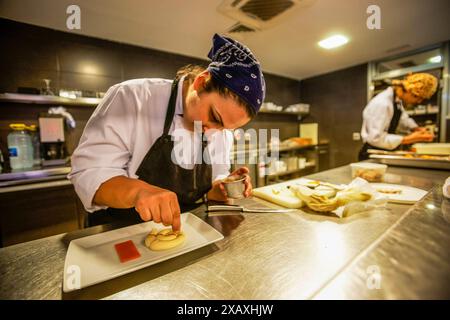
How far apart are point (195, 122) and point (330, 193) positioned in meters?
0.68

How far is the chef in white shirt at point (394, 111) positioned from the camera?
239 cm

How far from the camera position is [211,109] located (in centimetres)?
91

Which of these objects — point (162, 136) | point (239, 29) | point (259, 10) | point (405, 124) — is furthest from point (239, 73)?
point (405, 124)

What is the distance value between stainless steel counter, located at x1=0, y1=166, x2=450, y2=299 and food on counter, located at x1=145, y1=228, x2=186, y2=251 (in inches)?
2.0

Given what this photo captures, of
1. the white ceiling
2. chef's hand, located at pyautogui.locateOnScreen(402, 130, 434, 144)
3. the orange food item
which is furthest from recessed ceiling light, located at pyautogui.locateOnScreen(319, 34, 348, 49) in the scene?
the orange food item

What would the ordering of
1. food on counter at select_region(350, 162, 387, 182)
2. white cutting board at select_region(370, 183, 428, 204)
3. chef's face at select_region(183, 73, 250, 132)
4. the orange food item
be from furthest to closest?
the orange food item
food on counter at select_region(350, 162, 387, 182)
white cutting board at select_region(370, 183, 428, 204)
chef's face at select_region(183, 73, 250, 132)

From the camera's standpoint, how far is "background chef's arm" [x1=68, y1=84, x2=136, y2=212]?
0.79 metres

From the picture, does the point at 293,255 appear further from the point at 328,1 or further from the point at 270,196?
the point at 328,1

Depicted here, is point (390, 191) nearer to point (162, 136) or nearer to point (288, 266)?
point (288, 266)

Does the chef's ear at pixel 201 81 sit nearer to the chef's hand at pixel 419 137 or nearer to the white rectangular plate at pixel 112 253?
A: the white rectangular plate at pixel 112 253

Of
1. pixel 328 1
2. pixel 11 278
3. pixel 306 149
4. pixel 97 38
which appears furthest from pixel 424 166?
pixel 97 38

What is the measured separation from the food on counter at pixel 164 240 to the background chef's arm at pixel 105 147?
0.16 m

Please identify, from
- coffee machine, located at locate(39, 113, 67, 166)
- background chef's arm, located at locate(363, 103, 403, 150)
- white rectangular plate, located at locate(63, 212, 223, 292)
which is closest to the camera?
white rectangular plate, located at locate(63, 212, 223, 292)

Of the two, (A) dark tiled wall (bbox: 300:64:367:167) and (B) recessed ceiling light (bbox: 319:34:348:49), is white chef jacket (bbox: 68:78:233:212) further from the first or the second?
(A) dark tiled wall (bbox: 300:64:367:167)
